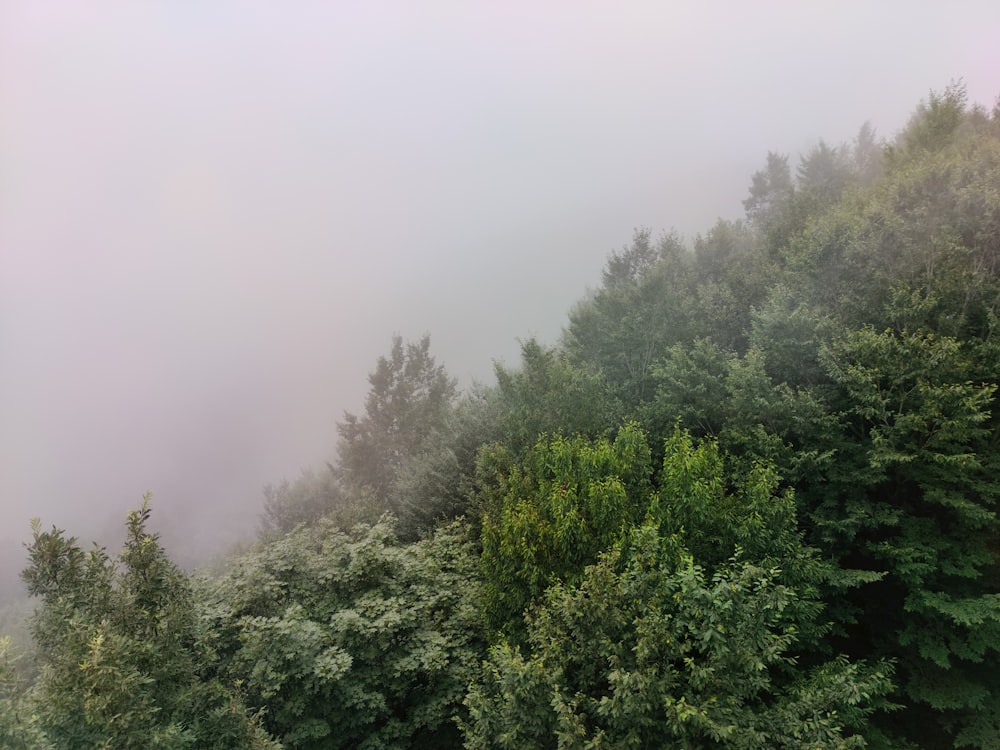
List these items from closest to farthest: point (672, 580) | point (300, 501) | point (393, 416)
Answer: point (672, 580) < point (300, 501) < point (393, 416)

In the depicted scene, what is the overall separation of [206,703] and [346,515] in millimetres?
19246

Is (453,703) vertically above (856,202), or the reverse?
(856,202)

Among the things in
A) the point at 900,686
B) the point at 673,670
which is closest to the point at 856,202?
the point at 900,686

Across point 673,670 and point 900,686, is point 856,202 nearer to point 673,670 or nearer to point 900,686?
point 900,686

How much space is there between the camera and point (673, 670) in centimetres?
810

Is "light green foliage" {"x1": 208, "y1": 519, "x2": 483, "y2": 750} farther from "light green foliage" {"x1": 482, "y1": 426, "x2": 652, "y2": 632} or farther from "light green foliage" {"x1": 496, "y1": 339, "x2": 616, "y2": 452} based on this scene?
"light green foliage" {"x1": 496, "y1": 339, "x2": 616, "y2": 452}

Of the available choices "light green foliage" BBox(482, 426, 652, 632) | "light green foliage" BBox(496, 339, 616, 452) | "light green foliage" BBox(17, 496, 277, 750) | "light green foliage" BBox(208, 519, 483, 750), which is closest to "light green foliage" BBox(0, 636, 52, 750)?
"light green foliage" BBox(17, 496, 277, 750)

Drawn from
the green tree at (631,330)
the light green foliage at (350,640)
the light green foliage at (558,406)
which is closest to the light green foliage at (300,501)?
the green tree at (631,330)

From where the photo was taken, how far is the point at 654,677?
309 inches

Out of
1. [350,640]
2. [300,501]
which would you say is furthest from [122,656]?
[300,501]

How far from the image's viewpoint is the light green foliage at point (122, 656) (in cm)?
763

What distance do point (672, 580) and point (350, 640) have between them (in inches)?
330

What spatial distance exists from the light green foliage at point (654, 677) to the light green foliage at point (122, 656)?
537 cm

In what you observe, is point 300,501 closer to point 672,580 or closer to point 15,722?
point 15,722
